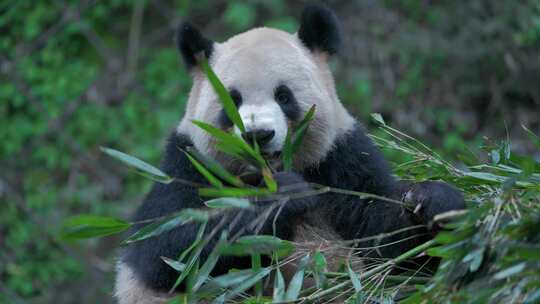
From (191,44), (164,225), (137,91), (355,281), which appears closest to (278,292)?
(355,281)

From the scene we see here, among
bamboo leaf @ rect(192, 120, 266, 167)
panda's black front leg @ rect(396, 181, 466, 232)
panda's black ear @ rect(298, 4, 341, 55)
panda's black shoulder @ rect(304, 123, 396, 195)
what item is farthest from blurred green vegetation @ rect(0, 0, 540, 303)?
bamboo leaf @ rect(192, 120, 266, 167)

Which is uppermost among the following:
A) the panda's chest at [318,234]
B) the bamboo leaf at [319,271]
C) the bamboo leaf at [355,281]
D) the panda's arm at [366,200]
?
the bamboo leaf at [319,271]

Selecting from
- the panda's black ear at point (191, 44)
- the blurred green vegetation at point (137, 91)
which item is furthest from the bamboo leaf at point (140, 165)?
the blurred green vegetation at point (137, 91)

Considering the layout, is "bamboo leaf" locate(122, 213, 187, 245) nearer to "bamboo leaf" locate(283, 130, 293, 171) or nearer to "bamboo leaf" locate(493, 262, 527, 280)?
"bamboo leaf" locate(283, 130, 293, 171)

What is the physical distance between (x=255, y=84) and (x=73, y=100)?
5.31 m

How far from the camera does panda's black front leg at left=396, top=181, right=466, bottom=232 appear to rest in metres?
2.85

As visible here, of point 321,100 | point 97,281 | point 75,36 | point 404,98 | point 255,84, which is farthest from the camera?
point 75,36

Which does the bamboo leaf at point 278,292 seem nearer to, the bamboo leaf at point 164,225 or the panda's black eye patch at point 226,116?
the bamboo leaf at point 164,225

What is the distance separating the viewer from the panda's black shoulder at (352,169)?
348 cm

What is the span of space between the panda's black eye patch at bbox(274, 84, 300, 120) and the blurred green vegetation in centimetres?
426

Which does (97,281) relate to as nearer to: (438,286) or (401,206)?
(401,206)

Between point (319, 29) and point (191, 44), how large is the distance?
64 cm

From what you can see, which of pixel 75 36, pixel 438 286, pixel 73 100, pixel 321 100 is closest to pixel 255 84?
pixel 321 100

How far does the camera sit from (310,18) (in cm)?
378
